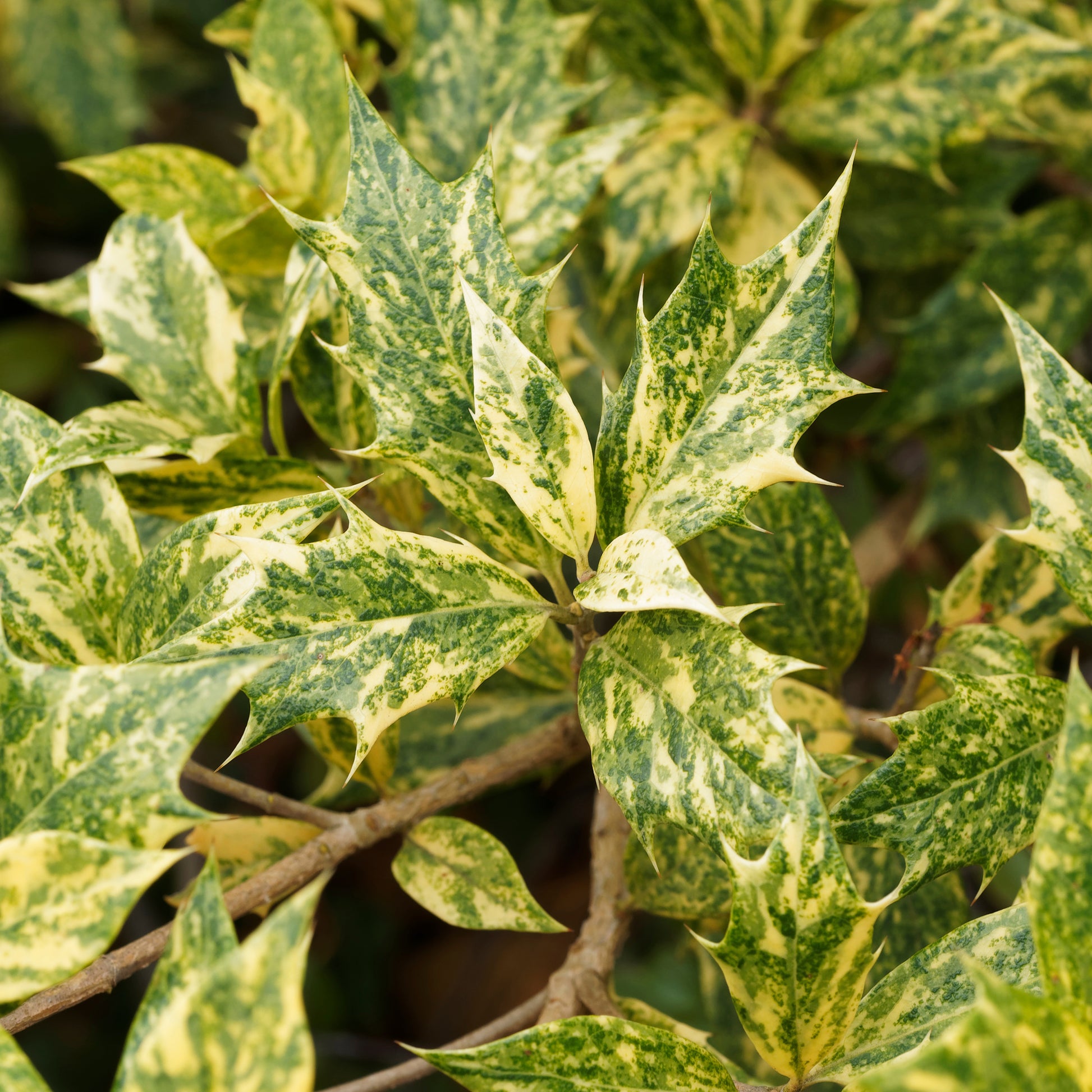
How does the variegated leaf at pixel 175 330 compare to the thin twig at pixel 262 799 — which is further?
the variegated leaf at pixel 175 330

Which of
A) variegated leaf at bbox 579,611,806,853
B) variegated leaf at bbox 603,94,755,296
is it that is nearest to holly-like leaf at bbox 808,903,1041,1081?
variegated leaf at bbox 579,611,806,853

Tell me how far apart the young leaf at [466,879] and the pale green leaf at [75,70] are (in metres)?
1.63

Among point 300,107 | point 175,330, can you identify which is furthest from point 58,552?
point 300,107

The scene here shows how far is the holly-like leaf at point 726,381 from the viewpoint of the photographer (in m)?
0.66

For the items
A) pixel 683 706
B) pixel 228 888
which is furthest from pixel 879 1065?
pixel 228 888

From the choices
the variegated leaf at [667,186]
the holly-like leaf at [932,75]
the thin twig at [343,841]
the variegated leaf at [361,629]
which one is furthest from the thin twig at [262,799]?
the holly-like leaf at [932,75]

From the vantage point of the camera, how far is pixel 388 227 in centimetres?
74

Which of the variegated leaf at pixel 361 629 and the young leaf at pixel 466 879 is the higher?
the variegated leaf at pixel 361 629

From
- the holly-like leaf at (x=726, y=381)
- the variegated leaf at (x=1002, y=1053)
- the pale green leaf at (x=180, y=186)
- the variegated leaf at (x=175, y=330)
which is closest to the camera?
the variegated leaf at (x=1002, y=1053)

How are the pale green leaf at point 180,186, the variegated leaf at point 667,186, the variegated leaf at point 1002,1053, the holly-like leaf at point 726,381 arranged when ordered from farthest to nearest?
the variegated leaf at point 667,186
the pale green leaf at point 180,186
the holly-like leaf at point 726,381
the variegated leaf at point 1002,1053

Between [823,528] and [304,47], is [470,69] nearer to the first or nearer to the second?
[304,47]

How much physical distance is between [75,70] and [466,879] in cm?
178

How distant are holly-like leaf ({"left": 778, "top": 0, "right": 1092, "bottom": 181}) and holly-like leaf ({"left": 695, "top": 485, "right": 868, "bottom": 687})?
451 millimetres

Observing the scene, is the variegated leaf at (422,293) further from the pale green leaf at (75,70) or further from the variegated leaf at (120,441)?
the pale green leaf at (75,70)
